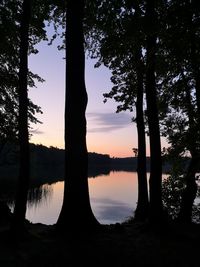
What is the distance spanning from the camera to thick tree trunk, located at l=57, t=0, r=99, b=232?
48.6 feet

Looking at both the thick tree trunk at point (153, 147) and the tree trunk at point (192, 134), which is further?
the tree trunk at point (192, 134)

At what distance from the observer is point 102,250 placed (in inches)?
496

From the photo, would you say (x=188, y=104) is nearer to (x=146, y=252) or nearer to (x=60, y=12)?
(x=60, y=12)

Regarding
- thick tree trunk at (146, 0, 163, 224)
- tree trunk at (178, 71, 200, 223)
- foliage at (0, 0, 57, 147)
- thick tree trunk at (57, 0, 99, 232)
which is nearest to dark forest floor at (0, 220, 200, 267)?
thick tree trunk at (57, 0, 99, 232)

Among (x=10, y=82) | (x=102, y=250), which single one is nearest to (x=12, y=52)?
(x=10, y=82)

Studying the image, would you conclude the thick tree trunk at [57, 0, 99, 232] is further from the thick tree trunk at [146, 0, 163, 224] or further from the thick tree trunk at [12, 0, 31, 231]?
the thick tree trunk at [146, 0, 163, 224]

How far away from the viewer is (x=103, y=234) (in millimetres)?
14578

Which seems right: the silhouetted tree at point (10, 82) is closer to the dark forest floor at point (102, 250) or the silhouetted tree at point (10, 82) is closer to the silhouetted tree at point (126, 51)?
the silhouetted tree at point (126, 51)

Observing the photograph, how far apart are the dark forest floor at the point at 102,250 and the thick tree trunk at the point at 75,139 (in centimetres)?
69

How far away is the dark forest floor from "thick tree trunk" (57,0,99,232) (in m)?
0.69

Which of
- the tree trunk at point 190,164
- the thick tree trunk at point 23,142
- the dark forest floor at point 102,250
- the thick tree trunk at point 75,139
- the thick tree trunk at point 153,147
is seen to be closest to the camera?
the dark forest floor at point 102,250

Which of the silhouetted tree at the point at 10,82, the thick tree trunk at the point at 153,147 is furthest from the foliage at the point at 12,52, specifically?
the thick tree trunk at the point at 153,147

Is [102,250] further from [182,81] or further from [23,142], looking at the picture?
[182,81]

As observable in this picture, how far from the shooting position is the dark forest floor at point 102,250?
11.6m
